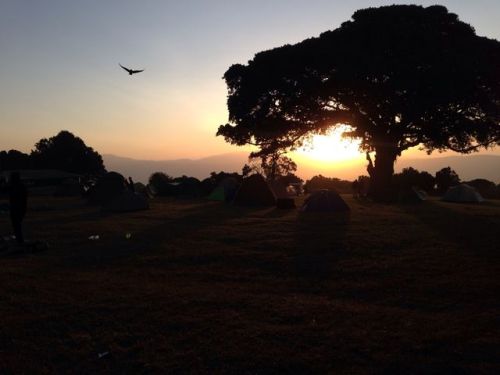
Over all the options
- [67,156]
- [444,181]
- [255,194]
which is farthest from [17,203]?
[67,156]

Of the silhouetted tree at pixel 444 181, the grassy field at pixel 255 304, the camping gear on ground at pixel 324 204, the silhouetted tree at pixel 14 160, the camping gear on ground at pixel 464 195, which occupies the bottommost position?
the grassy field at pixel 255 304

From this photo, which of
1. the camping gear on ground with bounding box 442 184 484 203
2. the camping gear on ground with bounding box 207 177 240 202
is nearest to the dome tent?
the camping gear on ground with bounding box 207 177 240 202

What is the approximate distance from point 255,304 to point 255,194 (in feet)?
63.1

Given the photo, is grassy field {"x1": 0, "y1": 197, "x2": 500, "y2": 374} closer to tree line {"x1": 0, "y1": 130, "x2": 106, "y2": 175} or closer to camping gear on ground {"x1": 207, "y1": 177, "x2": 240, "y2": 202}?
camping gear on ground {"x1": 207, "y1": 177, "x2": 240, "y2": 202}

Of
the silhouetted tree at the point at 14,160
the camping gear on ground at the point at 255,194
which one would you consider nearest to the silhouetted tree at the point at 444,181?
the camping gear on ground at the point at 255,194

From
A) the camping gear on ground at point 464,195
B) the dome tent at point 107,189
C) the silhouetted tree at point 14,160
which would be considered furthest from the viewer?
the silhouetted tree at point 14,160

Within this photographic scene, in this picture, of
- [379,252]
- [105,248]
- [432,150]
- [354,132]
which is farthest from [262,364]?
[432,150]

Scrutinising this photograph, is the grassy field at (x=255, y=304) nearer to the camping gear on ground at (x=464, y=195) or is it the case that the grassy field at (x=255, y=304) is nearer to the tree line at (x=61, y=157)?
the camping gear on ground at (x=464, y=195)

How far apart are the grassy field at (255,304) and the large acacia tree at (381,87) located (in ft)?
44.8

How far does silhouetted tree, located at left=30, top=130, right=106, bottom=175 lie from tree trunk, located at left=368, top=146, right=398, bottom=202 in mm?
47511

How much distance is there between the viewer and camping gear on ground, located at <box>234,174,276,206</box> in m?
26.6

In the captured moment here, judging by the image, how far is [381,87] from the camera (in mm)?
27281

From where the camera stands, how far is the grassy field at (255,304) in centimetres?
553

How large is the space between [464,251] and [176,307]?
8254 mm
